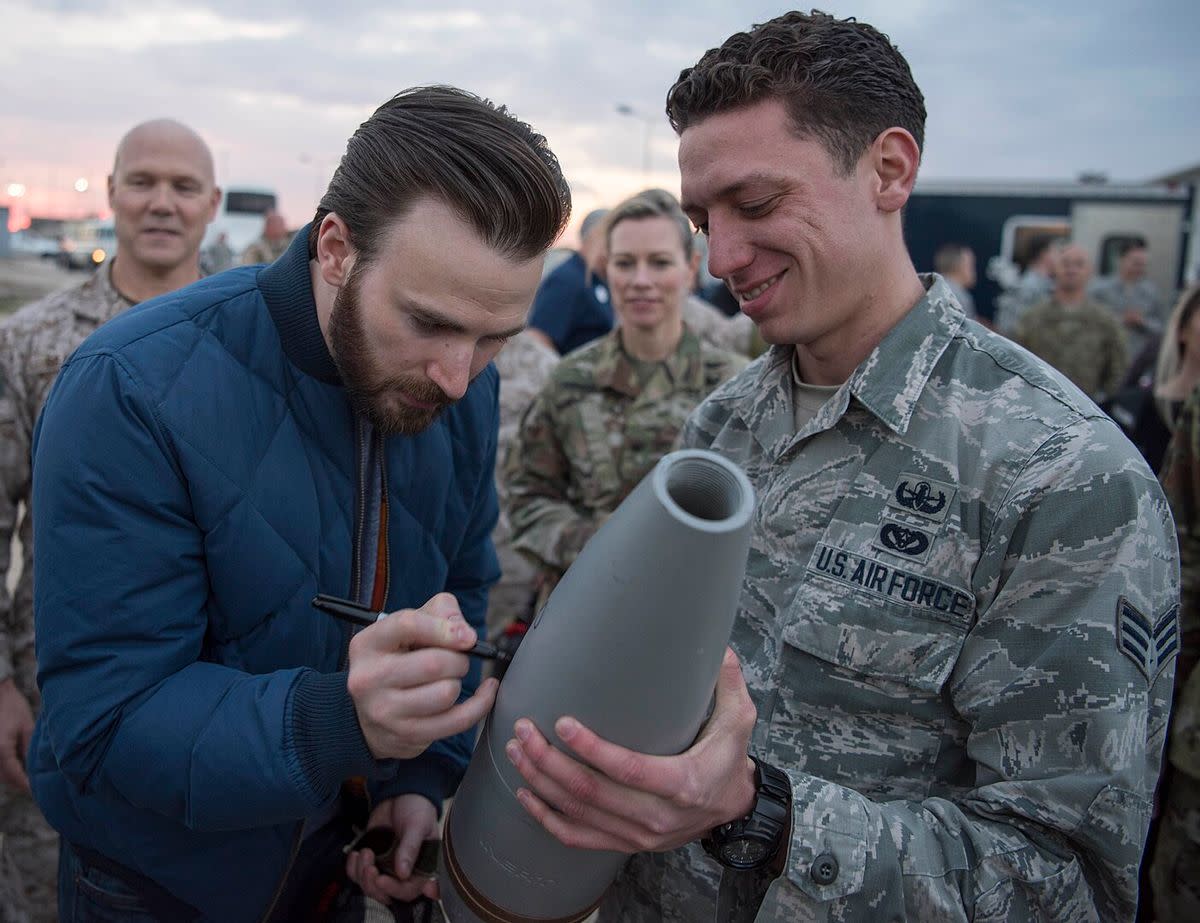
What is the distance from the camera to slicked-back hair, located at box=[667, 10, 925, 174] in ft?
5.90

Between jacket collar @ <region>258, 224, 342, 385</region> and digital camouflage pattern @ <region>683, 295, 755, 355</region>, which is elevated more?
jacket collar @ <region>258, 224, 342, 385</region>

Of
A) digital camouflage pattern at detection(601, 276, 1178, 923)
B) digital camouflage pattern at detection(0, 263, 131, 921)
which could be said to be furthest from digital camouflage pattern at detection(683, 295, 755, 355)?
digital camouflage pattern at detection(601, 276, 1178, 923)

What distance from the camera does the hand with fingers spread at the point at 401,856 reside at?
187cm

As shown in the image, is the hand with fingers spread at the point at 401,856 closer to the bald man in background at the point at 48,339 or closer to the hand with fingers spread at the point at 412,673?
the hand with fingers spread at the point at 412,673

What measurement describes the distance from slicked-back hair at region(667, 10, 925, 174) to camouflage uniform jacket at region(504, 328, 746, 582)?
2.01 m

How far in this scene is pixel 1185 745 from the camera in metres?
2.75

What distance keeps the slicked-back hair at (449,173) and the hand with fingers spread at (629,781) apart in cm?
91

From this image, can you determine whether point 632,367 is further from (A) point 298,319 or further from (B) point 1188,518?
(A) point 298,319

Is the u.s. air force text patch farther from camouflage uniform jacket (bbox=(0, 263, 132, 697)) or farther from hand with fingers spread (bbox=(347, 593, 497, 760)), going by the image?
camouflage uniform jacket (bbox=(0, 263, 132, 697))

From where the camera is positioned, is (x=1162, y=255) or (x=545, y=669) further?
(x=1162, y=255)

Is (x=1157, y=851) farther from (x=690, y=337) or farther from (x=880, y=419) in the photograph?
(x=690, y=337)

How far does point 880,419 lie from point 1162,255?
1398cm

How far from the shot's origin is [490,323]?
69.2 inches

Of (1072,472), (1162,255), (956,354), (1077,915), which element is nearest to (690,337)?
(956,354)
